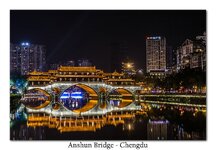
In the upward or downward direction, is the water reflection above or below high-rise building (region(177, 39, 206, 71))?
below

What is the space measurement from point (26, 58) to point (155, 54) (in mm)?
2503

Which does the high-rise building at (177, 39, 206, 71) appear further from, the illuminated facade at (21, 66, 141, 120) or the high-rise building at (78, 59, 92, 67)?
the high-rise building at (78, 59, 92, 67)

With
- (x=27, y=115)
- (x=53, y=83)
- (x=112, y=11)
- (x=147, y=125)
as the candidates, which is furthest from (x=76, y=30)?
(x=53, y=83)

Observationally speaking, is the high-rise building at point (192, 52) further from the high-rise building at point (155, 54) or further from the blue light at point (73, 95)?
the blue light at point (73, 95)

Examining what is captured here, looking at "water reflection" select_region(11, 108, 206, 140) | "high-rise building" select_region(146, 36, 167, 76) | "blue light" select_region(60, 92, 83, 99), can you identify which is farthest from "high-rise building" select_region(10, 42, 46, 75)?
"blue light" select_region(60, 92, 83, 99)

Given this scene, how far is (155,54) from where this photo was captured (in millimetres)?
9062

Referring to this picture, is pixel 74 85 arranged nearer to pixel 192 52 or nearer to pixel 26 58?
pixel 26 58

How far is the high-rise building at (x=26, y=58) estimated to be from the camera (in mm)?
8128

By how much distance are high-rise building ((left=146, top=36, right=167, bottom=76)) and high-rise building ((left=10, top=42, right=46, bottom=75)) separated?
6.53 feet

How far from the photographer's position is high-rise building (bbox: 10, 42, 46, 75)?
26.7ft

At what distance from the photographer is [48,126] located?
925 centimetres

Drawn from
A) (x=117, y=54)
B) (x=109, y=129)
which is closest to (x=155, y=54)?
(x=117, y=54)

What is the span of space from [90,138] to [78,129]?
129 cm

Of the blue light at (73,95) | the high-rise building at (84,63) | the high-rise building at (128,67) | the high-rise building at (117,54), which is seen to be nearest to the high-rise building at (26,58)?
the high-rise building at (84,63)
